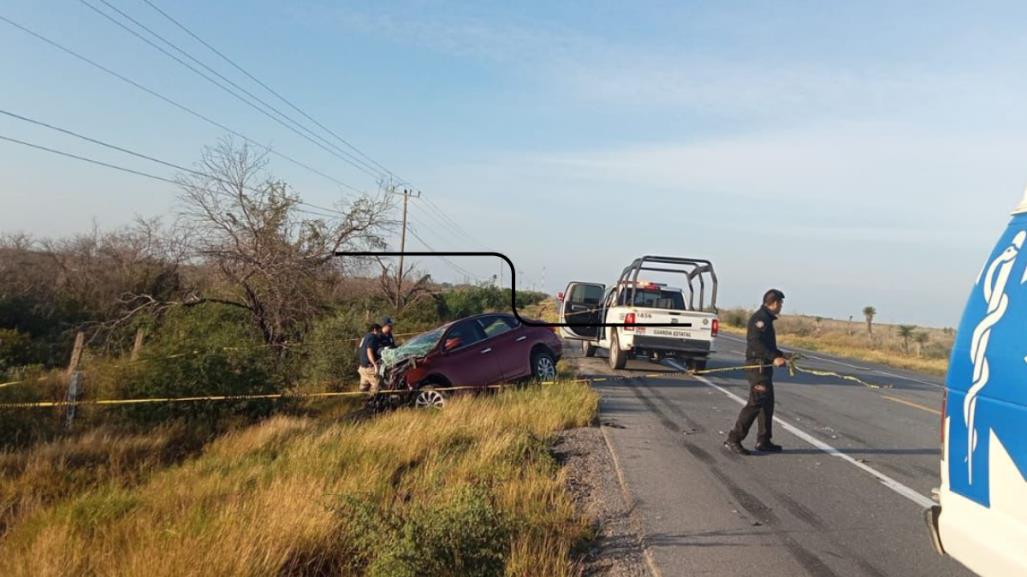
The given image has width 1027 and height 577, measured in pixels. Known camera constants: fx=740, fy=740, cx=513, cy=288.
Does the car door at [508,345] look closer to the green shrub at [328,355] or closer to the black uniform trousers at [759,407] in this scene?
the green shrub at [328,355]

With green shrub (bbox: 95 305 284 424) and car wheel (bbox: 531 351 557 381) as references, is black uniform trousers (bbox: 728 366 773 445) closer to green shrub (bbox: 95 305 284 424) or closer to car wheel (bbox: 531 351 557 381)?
car wheel (bbox: 531 351 557 381)

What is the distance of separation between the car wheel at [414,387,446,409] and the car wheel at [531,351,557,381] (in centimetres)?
229

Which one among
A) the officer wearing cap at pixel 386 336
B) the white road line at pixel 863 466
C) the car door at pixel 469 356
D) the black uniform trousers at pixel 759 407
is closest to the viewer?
the white road line at pixel 863 466

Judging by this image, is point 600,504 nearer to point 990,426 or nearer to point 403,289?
point 990,426

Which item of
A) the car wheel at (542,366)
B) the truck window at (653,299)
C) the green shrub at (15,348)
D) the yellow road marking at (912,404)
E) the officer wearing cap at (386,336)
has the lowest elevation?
the green shrub at (15,348)

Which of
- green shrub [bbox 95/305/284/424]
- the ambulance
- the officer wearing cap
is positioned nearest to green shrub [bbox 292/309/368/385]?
green shrub [bbox 95/305/284/424]

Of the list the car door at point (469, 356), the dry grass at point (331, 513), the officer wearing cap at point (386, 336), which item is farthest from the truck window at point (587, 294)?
the dry grass at point (331, 513)

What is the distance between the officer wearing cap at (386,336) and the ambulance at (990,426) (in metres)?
10.6

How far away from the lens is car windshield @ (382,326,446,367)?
12664 millimetres

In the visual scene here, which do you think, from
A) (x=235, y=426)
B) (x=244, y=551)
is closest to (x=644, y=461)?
(x=244, y=551)

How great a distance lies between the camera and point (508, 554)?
4863 millimetres

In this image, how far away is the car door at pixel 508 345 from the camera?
44.0 ft

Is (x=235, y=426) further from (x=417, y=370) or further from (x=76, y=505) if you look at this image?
(x=76, y=505)

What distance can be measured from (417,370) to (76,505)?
20.2ft
